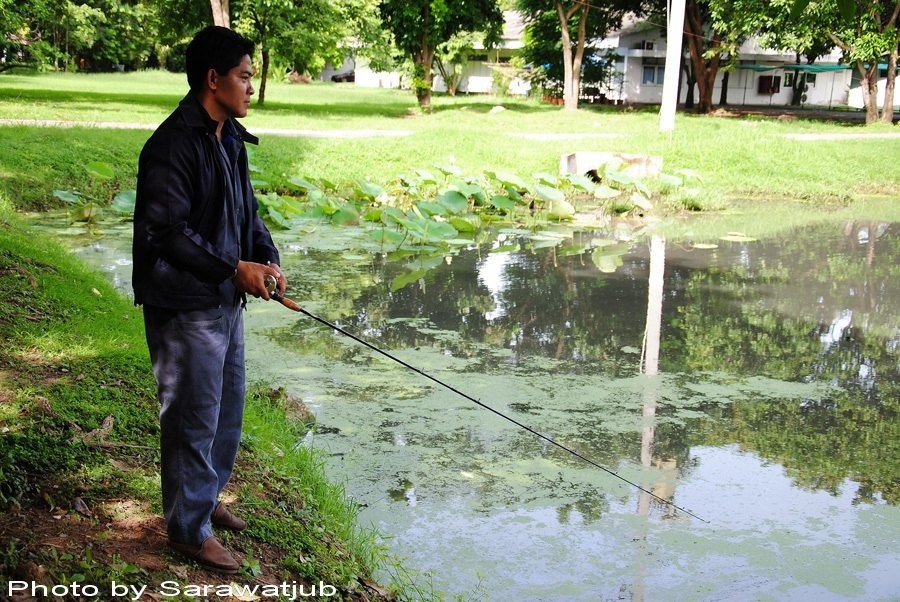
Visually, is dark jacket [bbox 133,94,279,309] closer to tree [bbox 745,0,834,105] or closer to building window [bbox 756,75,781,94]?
tree [bbox 745,0,834,105]

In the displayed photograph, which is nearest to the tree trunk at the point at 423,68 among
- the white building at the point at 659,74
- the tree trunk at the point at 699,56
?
the tree trunk at the point at 699,56

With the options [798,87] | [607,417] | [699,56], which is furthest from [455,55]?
[607,417]

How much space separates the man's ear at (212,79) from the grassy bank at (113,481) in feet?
4.13

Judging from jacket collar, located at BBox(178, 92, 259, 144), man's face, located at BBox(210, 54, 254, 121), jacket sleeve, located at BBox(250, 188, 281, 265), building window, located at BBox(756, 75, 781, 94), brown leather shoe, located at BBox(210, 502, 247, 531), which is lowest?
brown leather shoe, located at BBox(210, 502, 247, 531)

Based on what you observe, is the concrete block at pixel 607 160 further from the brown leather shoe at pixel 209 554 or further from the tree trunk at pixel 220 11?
the brown leather shoe at pixel 209 554

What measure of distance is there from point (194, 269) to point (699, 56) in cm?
2668

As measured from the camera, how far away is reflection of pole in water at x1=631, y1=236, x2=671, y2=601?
3461 mm

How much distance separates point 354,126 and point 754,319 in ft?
38.6

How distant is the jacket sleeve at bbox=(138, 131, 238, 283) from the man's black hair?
20cm

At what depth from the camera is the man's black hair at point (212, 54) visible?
2498 mm

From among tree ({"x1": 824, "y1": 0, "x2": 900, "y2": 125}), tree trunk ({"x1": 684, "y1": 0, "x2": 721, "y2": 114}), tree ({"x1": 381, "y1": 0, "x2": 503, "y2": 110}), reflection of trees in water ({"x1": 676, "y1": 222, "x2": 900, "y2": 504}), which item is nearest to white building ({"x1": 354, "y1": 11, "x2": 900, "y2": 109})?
tree trunk ({"x1": 684, "y1": 0, "x2": 721, "y2": 114})

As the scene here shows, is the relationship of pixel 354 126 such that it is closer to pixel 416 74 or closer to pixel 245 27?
pixel 245 27

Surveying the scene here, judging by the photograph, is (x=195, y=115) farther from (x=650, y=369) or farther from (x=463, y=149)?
(x=463, y=149)

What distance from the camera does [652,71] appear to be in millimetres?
35469
